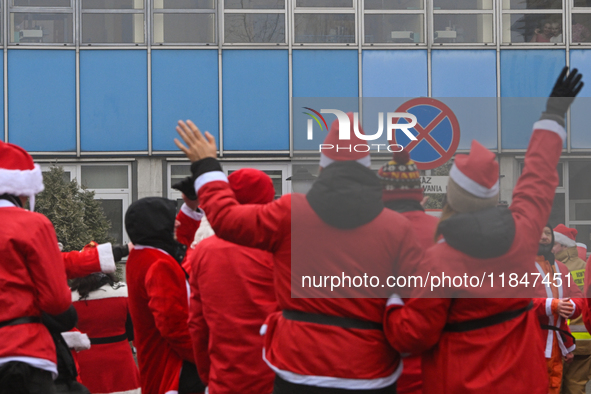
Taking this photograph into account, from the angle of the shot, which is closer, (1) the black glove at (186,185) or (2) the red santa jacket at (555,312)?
(1) the black glove at (186,185)

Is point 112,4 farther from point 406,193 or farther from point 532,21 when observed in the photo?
point 406,193

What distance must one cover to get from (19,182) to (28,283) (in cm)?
53

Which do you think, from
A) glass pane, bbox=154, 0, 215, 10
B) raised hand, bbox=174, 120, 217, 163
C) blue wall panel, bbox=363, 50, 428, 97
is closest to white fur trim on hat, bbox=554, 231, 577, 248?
raised hand, bbox=174, 120, 217, 163

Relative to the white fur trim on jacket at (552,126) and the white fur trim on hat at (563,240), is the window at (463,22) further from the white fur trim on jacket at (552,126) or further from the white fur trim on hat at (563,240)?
the white fur trim on jacket at (552,126)

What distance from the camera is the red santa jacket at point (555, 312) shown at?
5.28m

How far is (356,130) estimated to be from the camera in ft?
9.11

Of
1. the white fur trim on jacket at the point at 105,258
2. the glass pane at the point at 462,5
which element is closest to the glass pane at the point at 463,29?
the glass pane at the point at 462,5

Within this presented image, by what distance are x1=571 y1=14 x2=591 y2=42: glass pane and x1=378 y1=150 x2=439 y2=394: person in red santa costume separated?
13.0 metres

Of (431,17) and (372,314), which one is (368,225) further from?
(431,17)

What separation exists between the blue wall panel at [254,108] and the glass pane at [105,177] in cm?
233

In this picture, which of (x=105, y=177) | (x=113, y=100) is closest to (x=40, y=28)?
(x=113, y=100)

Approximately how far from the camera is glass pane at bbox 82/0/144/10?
14211 mm

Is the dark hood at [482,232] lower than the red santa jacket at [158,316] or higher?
higher

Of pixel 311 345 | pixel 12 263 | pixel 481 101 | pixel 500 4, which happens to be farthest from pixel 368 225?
pixel 500 4
